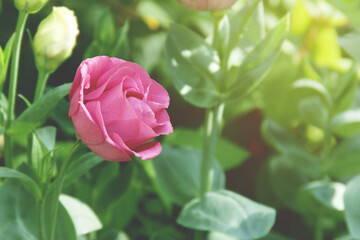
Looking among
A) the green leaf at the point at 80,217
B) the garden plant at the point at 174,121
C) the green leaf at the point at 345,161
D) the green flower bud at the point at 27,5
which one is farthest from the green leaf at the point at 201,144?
the green flower bud at the point at 27,5

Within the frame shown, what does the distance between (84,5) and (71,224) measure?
0.35 m

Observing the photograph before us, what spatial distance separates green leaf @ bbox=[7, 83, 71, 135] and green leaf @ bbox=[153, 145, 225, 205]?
0.22 m

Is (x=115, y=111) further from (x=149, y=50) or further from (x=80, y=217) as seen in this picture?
(x=149, y=50)

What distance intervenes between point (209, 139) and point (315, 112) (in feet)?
0.70

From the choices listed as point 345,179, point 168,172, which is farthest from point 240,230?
point 345,179

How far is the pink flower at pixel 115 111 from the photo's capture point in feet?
0.97

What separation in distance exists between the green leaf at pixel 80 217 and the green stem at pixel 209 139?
13cm

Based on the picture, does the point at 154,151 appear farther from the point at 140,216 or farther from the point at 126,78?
the point at 140,216

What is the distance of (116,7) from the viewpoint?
0.71 meters

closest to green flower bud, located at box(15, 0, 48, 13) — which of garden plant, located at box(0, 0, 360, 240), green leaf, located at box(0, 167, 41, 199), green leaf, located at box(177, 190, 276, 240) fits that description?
garden plant, located at box(0, 0, 360, 240)

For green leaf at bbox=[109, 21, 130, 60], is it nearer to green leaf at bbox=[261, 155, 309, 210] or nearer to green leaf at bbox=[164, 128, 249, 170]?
green leaf at bbox=[164, 128, 249, 170]

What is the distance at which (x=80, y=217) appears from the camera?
458 mm

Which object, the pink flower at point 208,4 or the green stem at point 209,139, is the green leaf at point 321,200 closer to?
the green stem at point 209,139

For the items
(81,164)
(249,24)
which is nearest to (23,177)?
(81,164)
